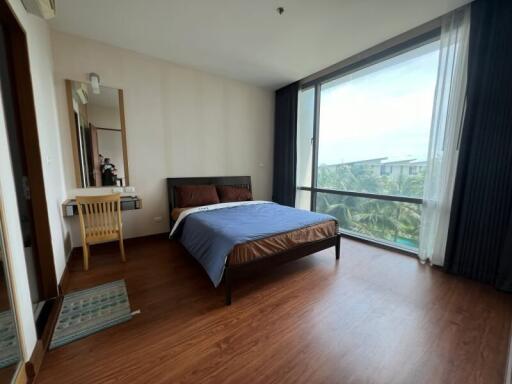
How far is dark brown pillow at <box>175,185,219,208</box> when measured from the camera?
3287 mm

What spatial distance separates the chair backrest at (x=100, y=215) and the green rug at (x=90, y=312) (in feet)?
2.30

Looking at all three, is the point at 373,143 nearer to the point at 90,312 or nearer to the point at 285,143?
the point at 285,143

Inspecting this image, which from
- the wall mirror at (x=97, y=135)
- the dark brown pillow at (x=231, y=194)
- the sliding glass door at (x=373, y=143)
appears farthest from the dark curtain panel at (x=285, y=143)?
the wall mirror at (x=97, y=135)

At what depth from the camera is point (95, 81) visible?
106 inches

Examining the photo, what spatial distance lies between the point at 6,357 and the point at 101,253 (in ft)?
6.22

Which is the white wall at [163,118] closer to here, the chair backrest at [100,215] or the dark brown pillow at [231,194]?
the dark brown pillow at [231,194]

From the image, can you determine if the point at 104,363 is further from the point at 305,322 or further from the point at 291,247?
the point at 291,247

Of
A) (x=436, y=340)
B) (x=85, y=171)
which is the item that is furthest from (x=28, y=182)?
(x=436, y=340)

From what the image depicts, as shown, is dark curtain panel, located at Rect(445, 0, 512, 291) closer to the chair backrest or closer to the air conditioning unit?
the air conditioning unit

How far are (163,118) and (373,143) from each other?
3204mm

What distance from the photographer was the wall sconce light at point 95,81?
269 centimetres

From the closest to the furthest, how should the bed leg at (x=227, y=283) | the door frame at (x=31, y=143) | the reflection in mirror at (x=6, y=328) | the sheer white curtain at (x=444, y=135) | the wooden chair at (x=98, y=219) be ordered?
the reflection in mirror at (x=6, y=328), the door frame at (x=31, y=143), the bed leg at (x=227, y=283), the sheer white curtain at (x=444, y=135), the wooden chair at (x=98, y=219)

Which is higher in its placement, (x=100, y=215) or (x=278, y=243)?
(x=100, y=215)

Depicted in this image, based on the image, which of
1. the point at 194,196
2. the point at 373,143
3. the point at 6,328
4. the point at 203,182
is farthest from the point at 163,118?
the point at 373,143
